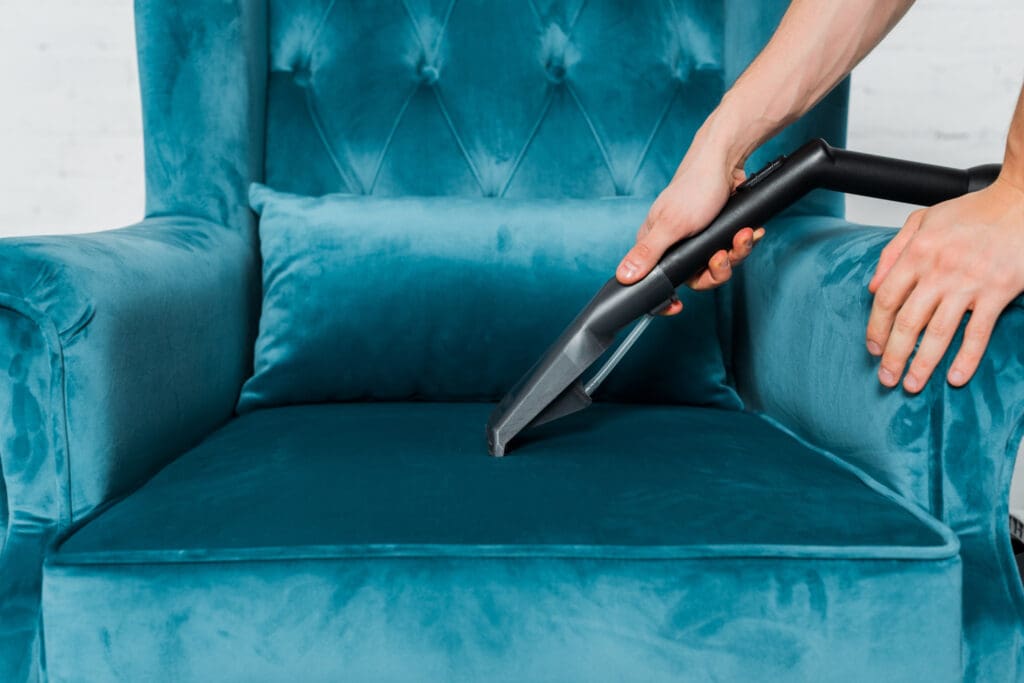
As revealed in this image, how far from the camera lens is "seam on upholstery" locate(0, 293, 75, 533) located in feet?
2.41

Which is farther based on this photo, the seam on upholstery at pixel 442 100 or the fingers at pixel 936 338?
the seam on upholstery at pixel 442 100

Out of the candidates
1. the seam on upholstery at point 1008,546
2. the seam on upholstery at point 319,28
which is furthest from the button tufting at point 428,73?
the seam on upholstery at point 1008,546

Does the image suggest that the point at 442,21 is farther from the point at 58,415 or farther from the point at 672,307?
the point at 58,415

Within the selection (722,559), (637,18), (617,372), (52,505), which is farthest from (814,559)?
(637,18)

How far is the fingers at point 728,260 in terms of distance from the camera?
0.91 meters

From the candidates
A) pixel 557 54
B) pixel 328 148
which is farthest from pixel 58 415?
pixel 557 54

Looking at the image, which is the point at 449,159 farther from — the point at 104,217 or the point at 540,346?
the point at 104,217

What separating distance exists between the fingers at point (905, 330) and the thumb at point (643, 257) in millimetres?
231

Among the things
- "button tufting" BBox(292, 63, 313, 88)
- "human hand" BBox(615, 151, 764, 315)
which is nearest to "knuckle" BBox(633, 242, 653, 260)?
"human hand" BBox(615, 151, 764, 315)

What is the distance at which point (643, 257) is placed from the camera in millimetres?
875

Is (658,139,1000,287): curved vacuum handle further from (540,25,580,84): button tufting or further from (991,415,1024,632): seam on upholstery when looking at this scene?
(540,25,580,84): button tufting

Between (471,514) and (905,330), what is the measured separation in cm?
40

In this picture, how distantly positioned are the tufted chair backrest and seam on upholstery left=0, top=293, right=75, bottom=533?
62 cm

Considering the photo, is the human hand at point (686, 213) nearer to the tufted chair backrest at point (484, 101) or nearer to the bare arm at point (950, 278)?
the bare arm at point (950, 278)
